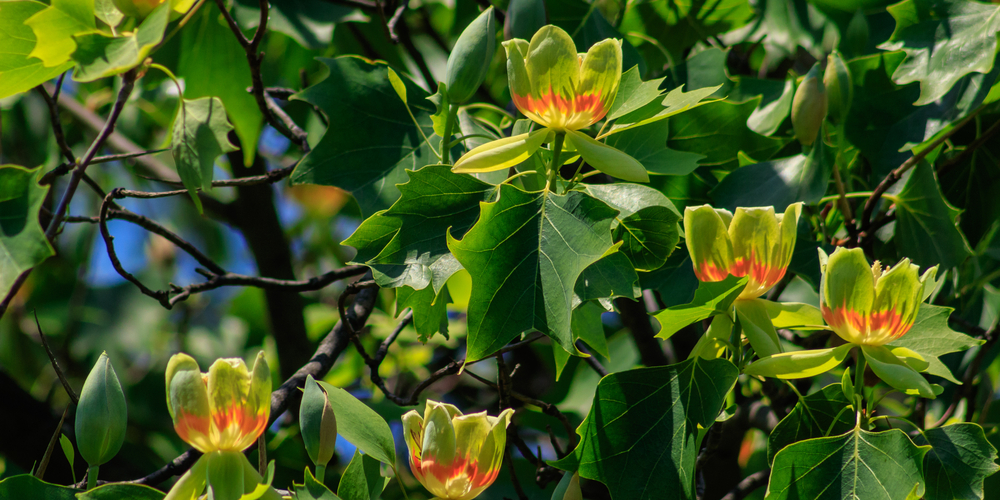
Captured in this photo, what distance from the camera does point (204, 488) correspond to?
0.84 m

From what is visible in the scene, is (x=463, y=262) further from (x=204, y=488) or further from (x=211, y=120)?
(x=211, y=120)

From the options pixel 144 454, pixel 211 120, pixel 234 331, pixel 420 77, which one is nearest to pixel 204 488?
pixel 211 120

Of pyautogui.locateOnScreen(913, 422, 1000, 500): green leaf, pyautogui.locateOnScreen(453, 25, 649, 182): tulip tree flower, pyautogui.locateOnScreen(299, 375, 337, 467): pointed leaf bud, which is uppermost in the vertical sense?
pyautogui.locateOnScreen(453, 25, 649, 182): tulip tree flower

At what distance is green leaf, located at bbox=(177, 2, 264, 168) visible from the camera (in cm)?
214

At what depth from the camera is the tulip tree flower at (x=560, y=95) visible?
0.91 metres

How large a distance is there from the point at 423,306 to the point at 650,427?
39 cm

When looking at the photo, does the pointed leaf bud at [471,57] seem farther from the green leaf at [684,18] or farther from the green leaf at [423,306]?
the green leaf at [684,18]

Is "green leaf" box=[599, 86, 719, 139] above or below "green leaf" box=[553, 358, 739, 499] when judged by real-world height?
above

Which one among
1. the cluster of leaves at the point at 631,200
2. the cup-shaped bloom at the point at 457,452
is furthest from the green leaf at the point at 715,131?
the cup-shaped bloom at the point at 457,452

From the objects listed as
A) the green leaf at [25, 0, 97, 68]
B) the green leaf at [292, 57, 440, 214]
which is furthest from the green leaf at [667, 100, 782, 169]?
the green leaf at [25, 0, 97, 68]

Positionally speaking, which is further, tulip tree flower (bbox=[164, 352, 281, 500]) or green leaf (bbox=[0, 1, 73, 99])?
green leaf (bbox=[0, 1, 73, 99])

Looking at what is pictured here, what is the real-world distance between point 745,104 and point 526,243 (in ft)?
2.28

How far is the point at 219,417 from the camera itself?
797mm

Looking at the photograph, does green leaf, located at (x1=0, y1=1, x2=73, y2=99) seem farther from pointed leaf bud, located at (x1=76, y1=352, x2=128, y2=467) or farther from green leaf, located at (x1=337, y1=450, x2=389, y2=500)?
green leaf, located at (x1=337, y1=450, x2=389, y2=500)
